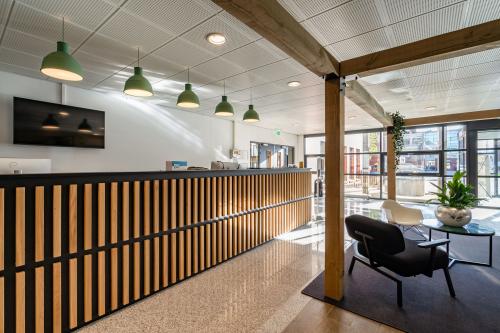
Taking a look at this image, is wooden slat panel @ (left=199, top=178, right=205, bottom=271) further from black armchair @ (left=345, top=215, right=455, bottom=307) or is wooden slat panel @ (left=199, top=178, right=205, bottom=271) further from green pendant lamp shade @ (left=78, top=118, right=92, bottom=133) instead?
green pendant lamp shade @ (left=78, top=118, right=92, bottom=133)

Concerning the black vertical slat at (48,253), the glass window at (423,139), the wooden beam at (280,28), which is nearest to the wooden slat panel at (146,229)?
the black vertical slat at (48,253)

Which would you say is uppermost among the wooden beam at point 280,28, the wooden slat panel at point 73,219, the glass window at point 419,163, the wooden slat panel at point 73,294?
the wooden beam at point 280,28

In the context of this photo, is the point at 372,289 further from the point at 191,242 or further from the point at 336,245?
the point at 191,242

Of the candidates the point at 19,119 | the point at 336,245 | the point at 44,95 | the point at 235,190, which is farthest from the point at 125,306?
the point at 44,95

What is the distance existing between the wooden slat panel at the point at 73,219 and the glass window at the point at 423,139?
31.3ft

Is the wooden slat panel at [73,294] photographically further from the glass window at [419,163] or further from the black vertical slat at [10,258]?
the glass window at [419,163]

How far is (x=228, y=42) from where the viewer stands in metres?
2.99

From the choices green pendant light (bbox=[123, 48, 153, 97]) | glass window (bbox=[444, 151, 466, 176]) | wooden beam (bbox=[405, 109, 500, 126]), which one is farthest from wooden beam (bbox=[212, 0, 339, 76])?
glass window (bbox=[444, 151, 466, 176])

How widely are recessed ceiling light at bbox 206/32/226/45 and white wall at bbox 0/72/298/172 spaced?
336 centimetres

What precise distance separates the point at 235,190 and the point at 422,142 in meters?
8.03

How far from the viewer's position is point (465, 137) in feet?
25.7

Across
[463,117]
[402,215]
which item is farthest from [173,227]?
[463,117]

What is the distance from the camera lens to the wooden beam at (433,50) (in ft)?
6.71

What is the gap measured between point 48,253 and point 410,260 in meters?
3.39
